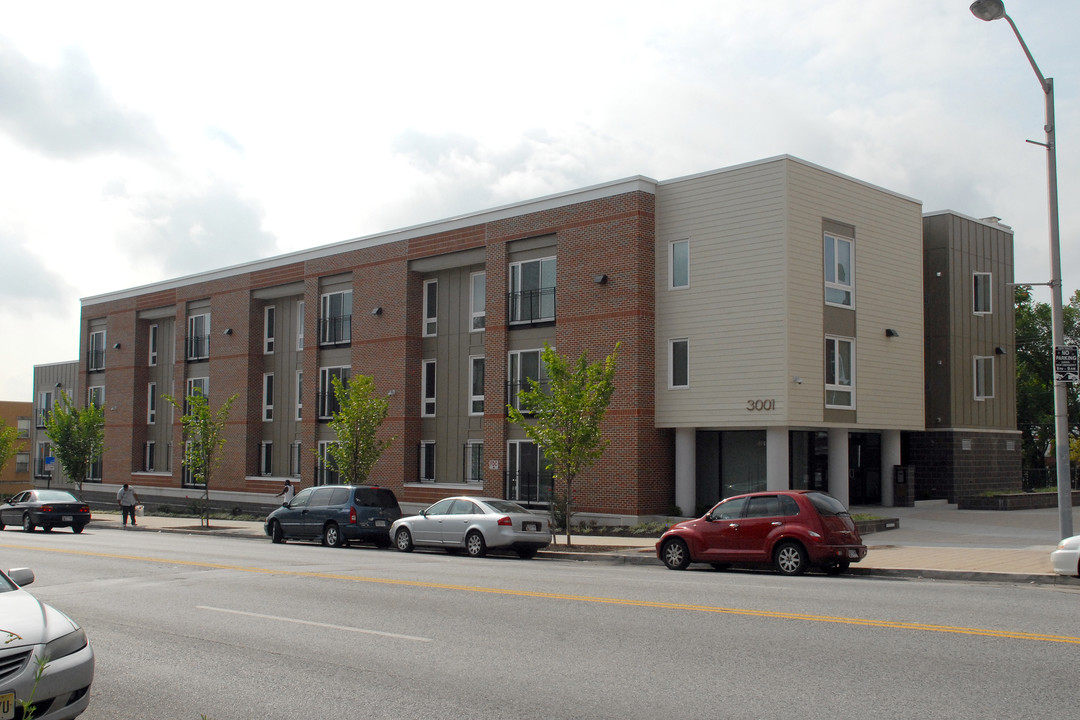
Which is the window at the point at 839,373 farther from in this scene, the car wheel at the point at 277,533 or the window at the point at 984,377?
the car wheel at the point at 277,533

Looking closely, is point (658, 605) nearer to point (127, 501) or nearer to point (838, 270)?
point (838, 270)

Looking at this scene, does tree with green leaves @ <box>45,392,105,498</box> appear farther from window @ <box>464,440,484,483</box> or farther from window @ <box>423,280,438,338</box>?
window @ <box>464,440,484,483</box>

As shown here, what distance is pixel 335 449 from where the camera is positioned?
31688 mm

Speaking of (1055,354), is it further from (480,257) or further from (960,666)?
(480,257)

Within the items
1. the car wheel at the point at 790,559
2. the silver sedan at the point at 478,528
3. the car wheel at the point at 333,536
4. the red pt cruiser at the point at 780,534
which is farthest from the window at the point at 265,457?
the car wheel at the point at 790,559

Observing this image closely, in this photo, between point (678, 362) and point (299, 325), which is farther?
point (299, 325)

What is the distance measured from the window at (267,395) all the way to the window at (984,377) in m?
27.9

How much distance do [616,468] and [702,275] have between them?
610 centimetres

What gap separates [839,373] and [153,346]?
34.8m

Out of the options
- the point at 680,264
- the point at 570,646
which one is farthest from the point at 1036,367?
the point at 570,646

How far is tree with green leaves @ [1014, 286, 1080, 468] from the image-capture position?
56688mm

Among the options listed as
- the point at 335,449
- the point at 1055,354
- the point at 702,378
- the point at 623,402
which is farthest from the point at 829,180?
the point at 335,449

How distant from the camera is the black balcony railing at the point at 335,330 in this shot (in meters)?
37.7

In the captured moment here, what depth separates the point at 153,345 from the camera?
48.5 m
